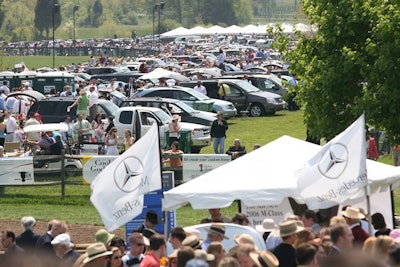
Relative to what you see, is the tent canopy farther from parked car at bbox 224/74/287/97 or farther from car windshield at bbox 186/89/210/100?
parked car at bbox 224/74/287/97

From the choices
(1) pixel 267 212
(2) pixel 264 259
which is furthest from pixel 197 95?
(2) pixel 264 259

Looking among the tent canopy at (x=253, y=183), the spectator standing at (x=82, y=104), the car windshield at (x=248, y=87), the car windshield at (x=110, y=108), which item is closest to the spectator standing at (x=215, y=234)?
the tent canopy at (x=253, y=183)

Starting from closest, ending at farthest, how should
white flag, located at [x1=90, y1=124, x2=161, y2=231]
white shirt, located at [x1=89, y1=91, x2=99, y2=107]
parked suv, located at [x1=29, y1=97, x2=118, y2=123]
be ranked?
1. white flag, located at [x1=90, y1=124, x2=161, y2=231]
2. parked suv, located at [x1=29, y1=97, x2=118, y2=123]
3. white shirt, located at [x1=89, y1=91, x2=99, y2=107]

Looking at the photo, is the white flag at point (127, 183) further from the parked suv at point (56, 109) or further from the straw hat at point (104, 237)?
the parked suv at point (56, 109)

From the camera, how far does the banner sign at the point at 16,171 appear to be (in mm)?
28219

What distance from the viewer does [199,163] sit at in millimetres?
27422

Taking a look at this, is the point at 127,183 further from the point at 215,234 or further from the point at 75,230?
the point at 75,230

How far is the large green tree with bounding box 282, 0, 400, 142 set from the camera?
2327 centimetres

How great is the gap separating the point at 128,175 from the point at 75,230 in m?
7.98

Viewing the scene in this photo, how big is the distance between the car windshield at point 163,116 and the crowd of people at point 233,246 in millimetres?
20606

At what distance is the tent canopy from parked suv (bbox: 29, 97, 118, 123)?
22463 millimetres

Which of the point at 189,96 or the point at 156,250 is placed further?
the point at 189,96

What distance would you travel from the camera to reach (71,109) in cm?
4012

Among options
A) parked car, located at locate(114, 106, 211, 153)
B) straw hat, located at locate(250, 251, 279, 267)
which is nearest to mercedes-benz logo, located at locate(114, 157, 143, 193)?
straw hat, located at locate(250, 251, 279, 267)
